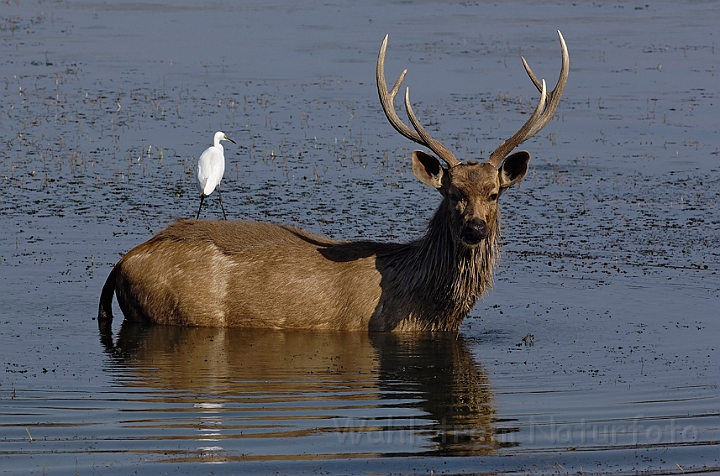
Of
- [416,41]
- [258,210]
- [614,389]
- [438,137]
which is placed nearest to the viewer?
[614,389]

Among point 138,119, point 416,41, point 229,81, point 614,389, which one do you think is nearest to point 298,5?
point 416,41

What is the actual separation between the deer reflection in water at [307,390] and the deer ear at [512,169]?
1.32m

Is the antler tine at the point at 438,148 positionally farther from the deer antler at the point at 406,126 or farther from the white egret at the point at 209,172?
the white egret at the point at 209,172

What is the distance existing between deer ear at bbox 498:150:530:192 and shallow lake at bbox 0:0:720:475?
1251 mm

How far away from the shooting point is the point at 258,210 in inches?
581

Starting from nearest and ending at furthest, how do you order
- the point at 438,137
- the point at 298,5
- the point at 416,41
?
the point at 438,137, the point at 416,41, the point at 298,5

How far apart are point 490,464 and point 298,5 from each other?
25848 mm

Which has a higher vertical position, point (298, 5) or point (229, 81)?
point (298, 5)

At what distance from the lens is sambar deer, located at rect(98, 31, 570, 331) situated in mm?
10141

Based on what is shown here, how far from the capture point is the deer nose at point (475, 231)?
9391mm

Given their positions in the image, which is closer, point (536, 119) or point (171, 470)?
point (171, 470)

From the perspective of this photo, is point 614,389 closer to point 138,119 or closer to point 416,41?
point 138,119

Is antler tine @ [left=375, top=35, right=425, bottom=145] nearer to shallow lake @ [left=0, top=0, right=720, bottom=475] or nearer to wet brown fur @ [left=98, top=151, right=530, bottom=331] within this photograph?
wet brown fur @ [left=98, top=151, right=530, bottom=331]

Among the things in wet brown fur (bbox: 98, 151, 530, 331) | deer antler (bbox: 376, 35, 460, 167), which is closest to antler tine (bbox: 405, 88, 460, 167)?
deer antler (bbox: 376, 35, 460, 167)
